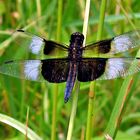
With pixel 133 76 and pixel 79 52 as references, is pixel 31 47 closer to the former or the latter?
pixel 79 52

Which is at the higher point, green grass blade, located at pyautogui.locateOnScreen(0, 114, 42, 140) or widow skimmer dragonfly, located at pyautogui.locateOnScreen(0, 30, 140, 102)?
widow skimmer dragonfly, located at pyautogui.locateOnScreen(0, 30, 140, 102)

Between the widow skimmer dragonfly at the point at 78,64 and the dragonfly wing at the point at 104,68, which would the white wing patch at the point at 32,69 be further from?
the dragonfly wing at the point at 104,68

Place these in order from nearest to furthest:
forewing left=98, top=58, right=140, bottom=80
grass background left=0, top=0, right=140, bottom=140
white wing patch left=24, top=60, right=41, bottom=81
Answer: forewing left=98, top=58, right=140, bottom=80
white wing patch left=24, top=60, right=41, bottom=81
grass background left=0, top=0, right=140, bottom=140

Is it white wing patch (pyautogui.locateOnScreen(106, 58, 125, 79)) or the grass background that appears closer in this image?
white wing patch (pyautogui.locateOnScreen(106, 58, 125, 79))

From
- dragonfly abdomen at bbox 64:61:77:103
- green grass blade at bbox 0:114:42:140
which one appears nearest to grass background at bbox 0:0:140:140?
green grass blade at bbox 0:114:42:140

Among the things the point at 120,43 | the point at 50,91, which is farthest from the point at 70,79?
the point at 50,91

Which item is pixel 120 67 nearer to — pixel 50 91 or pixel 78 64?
pixel 78 64

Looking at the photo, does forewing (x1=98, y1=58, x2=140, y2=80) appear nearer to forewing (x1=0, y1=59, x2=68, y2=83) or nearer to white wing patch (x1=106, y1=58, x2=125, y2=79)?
white wing patch (x1=106, y1=58, x2=125, y2=79)

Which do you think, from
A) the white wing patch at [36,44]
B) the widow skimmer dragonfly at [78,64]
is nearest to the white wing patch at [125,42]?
the widow skimmer dragonfly at [78,64]
